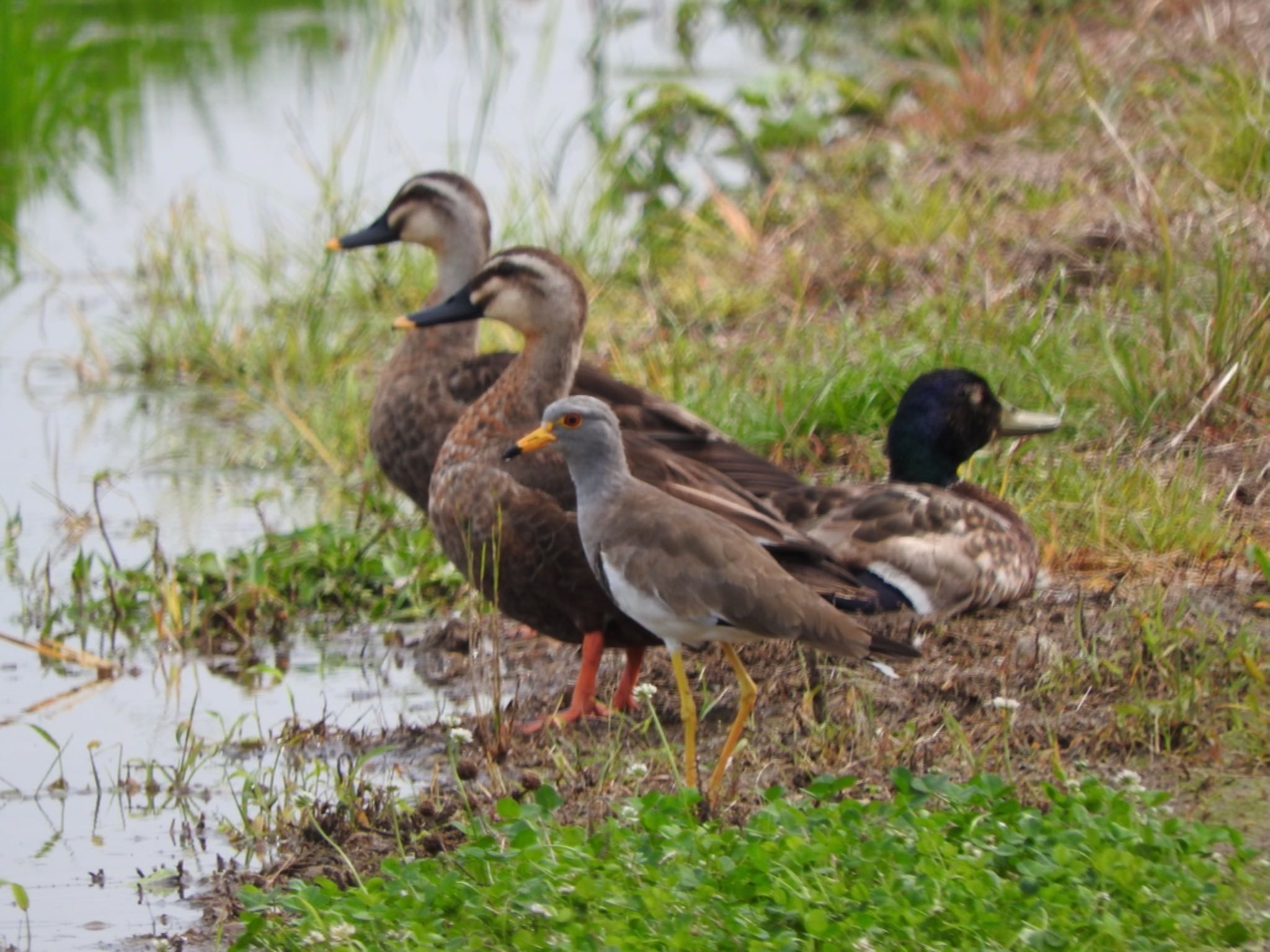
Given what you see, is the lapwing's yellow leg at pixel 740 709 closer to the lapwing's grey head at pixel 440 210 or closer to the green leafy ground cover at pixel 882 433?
the green leafy ground cover at pixel 882 433

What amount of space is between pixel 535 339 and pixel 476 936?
8.92 ft

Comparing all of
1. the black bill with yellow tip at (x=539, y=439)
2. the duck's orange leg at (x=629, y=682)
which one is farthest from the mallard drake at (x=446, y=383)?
the black bill with yellow tip at (x=539, y=439)

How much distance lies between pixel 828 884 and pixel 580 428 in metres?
1.46

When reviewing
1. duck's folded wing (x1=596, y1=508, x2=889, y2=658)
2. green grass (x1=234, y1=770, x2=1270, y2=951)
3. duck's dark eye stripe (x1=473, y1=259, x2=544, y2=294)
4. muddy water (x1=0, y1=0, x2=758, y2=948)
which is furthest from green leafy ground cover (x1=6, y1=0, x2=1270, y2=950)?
duck's dark eye stripe (x1=473, y1=259, x2=544, y2=294)

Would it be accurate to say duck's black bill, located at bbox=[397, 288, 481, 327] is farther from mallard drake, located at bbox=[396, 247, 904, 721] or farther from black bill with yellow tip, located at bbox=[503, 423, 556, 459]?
black bill with yellow tip, located at bbox=[503, 423, 556, 459]

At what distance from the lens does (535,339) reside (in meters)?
6.08

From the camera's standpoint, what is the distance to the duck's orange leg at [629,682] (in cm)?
546

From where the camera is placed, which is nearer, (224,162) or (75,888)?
(75,888)

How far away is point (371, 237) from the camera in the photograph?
7.84 metres

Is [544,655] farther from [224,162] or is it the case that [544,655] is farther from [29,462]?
[224,162]

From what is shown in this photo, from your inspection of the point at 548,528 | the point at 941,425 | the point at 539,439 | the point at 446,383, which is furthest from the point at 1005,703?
the point at 446,383

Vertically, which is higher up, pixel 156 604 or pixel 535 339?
pixel 535 339

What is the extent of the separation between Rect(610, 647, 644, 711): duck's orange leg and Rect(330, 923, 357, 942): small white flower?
1.75m

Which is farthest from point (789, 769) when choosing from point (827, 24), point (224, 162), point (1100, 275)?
point (827, 24)
